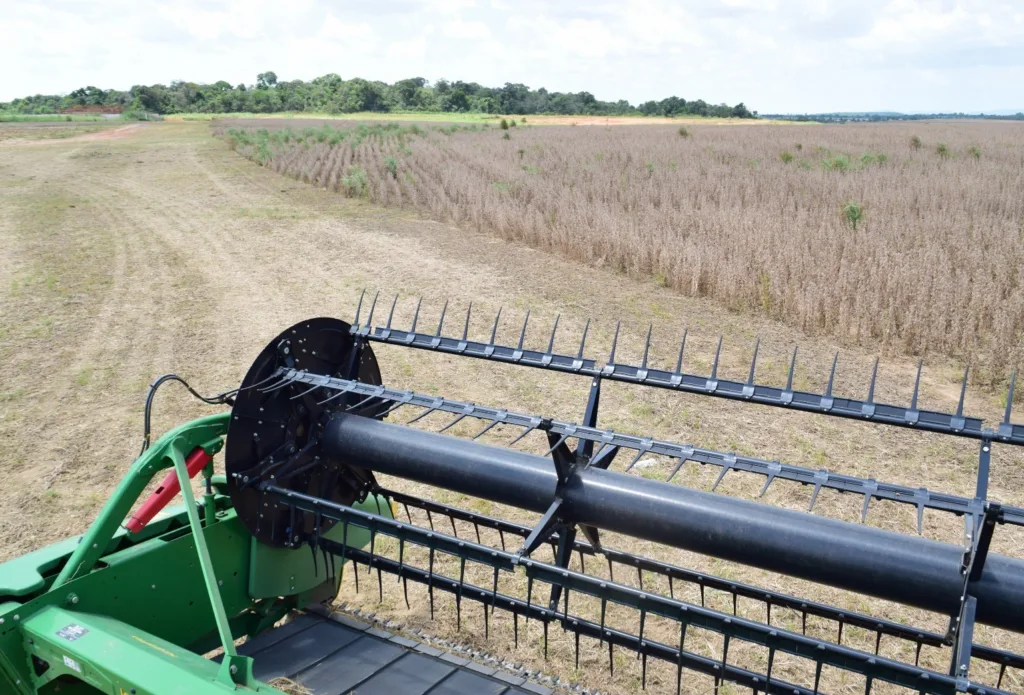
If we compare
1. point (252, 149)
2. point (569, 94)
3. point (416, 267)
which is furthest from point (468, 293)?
point (569, 94)

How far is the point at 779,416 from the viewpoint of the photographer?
6305mm

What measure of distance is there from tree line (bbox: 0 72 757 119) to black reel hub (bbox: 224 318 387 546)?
6434cm

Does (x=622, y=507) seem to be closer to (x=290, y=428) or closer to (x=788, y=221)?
(x=290, y=428)

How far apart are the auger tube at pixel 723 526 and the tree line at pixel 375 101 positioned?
64885 millimetres

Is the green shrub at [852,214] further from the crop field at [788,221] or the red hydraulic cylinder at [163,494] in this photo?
the red hydraulic cylinder at [163,494]

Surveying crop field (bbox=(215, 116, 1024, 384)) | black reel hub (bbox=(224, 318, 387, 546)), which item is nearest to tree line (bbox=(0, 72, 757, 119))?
crop field (bbox=(215, 116, 1024, 384))

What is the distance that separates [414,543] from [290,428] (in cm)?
70

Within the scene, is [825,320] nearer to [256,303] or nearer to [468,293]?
[468,293]

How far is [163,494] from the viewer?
2920 millimetres

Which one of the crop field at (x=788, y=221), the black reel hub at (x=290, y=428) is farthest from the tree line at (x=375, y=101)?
the black reel hub at (x=290, y=428)

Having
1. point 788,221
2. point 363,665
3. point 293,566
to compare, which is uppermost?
point 788,221

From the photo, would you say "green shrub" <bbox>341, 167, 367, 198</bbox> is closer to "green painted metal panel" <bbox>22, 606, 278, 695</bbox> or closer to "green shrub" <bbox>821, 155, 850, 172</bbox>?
"green shrub" <bbox>821, 155, 850, 172</bbox>

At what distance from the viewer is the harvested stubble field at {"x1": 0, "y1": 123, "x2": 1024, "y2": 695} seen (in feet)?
13.4

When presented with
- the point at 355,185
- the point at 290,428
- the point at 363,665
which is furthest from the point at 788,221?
the point at 355,185
